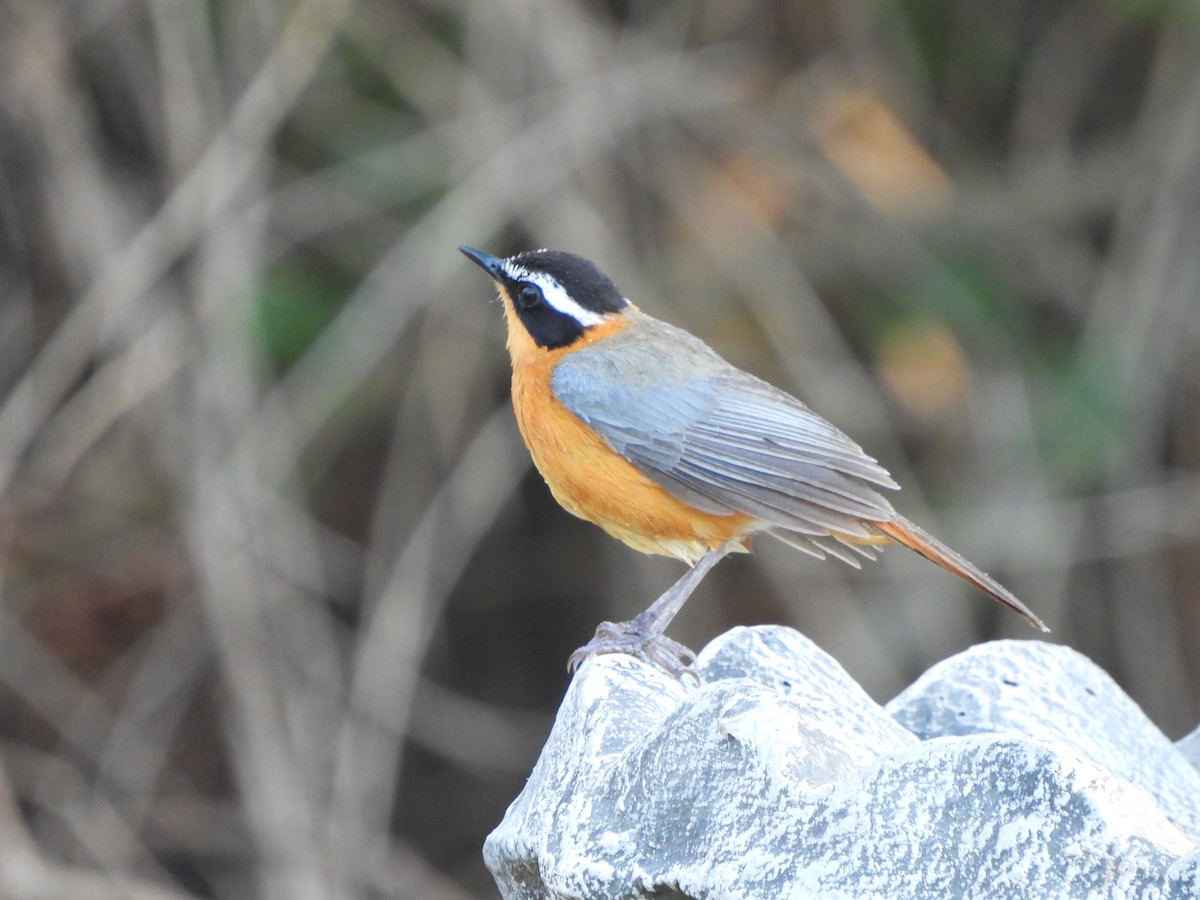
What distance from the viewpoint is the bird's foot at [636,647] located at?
3521 millimetres

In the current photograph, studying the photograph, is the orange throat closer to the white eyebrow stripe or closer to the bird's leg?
the bird's leg

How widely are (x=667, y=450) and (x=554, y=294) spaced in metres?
0.62

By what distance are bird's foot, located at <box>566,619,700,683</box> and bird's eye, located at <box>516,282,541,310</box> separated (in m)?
1.05

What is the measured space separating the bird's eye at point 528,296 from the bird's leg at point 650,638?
0.93 m

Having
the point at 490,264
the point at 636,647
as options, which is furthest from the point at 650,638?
the point at 490,264

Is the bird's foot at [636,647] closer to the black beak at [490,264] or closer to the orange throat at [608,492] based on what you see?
the orange throat at [608,492]

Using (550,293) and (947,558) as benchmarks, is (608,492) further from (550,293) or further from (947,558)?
(947,558)

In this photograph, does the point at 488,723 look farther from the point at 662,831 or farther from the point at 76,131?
the point at 662,831

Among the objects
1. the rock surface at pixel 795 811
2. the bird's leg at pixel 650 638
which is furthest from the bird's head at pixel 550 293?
the rock surface at pixel 795 811

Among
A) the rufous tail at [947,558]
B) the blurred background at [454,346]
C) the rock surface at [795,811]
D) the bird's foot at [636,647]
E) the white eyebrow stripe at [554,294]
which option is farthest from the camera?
the blurred background at [454,346]

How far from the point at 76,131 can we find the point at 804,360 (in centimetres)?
325

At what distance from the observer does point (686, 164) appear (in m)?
7.22

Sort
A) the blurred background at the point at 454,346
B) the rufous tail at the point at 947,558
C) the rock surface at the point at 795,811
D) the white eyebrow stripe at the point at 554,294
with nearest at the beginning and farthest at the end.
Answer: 1. the rock surface at the point at 795,811
2. the rufous tail at the point at 947,558
3. the white eyebrow stripe at the point at 554,294
4. the blurred background at the point at 454,346

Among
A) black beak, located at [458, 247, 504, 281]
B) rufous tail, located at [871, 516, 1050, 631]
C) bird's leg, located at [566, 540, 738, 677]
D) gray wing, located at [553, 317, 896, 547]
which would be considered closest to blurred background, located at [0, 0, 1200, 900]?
black beak, located at [458, 247, 504, 281]
